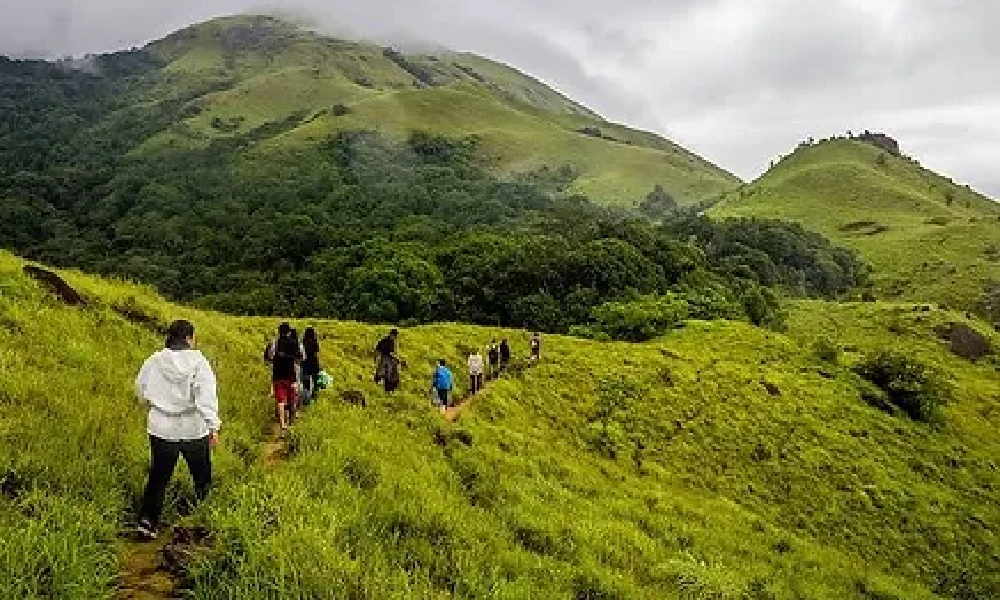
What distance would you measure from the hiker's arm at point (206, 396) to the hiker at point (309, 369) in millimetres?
7233

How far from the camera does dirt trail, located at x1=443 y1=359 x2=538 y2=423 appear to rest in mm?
24969

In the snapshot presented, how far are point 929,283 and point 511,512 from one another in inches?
5171

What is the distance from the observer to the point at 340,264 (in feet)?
300

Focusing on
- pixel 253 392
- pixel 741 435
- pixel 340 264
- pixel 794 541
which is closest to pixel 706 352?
pixel 741 435

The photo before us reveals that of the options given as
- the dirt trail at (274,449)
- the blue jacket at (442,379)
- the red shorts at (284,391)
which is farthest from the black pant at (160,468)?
the blue jacket at (442,379)

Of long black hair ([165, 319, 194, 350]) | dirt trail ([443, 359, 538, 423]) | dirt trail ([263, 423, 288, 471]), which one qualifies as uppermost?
long black hair ([165, 319, 194, 350])

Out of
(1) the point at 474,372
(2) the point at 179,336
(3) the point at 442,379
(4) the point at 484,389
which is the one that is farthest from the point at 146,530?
(4) the point at 484,389

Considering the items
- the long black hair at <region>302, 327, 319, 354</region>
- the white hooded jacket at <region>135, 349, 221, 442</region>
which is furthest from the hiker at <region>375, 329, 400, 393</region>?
the white hooded jacket at <region>135, 349, 221, 442</region>

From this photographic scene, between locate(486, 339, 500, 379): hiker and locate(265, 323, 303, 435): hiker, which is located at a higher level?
locate(265, 323, 303, 435): hiker

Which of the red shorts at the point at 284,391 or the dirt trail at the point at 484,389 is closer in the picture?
the red shorts at the point at 284,391

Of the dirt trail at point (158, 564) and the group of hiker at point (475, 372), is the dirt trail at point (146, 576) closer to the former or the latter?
the dirt trail at point (158, 564)

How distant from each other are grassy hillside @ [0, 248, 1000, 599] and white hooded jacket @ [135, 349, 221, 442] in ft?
2.21

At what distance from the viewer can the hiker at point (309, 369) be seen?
15156mm

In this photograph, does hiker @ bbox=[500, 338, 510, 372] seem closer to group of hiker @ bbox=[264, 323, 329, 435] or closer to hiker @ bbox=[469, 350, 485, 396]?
hiker @ bbox=[469, 350, 485, 396]
